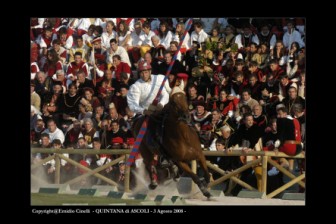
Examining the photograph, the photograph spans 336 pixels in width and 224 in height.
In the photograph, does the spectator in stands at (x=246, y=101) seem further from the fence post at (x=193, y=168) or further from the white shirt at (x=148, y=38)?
the white shirt at (x=148, y=38)

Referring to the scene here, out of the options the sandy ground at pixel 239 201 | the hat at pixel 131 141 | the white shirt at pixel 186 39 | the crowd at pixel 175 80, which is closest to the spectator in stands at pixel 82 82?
the crowd at pixel 175 80

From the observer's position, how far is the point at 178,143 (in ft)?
72.1

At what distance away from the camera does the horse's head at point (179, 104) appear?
21734 millimetres

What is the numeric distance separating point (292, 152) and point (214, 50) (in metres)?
2.38

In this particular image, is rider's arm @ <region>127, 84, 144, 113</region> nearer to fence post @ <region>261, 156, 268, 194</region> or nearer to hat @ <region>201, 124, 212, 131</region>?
hat @ <region>201, 124, 212, 131</region>

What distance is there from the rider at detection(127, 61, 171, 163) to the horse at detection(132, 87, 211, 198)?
178 millimetres

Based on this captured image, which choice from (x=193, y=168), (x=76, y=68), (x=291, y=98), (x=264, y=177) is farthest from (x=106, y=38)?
(x=264, y=177)

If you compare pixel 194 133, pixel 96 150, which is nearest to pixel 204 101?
pixel 194 133

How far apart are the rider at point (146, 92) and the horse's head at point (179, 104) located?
18cm

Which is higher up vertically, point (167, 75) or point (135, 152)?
point (167, 75)

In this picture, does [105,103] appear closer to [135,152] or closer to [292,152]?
[135,152]

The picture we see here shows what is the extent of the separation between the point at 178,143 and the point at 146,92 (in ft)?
3.86

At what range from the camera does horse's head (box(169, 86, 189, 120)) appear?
856 inches

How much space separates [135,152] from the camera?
2252 cm
